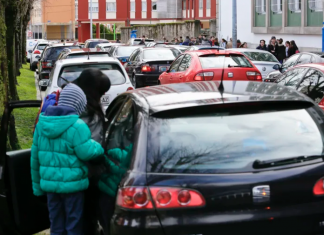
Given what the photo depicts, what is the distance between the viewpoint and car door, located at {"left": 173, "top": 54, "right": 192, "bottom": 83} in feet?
51.9

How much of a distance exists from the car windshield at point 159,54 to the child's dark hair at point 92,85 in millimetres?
17002

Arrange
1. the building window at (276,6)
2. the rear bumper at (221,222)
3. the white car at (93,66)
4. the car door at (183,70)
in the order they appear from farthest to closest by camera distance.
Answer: the building window at (276,6) → the car door at (183,70) → the white car at (93,66) → the rear bumper at (221,222)

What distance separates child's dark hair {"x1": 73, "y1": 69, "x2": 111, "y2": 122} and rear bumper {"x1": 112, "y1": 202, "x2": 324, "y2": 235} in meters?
1.46

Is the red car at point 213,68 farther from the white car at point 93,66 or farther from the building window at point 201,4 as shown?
the building window at point 201,4

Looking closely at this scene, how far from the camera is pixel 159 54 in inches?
916

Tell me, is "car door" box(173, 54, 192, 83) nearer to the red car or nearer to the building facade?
the red car

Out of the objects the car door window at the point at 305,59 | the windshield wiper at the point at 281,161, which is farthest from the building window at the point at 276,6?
the windshield wiper at the point at 281,161

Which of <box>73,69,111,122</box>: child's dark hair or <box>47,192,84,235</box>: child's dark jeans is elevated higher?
<box>73,69,111,122</box>: child's dark hair

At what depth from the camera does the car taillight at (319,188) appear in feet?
13.7

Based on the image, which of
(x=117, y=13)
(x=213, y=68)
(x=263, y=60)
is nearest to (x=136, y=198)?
(x=213, y=68)

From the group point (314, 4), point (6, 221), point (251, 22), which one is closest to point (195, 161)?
point (6, 221)

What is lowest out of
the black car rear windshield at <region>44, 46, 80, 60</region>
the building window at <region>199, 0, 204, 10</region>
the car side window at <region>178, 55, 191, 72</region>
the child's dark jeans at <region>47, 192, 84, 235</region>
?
the child's dark jeans at <region>47, 192, 84, 235</region>

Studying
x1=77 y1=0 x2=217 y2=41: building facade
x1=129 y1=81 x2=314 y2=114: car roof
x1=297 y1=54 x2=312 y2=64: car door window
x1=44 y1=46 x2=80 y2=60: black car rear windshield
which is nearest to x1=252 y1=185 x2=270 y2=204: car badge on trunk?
x1=129 y1=81 x2=314 y2=114: car roof

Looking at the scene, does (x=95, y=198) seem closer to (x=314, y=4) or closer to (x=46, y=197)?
(x=46, y=197)
